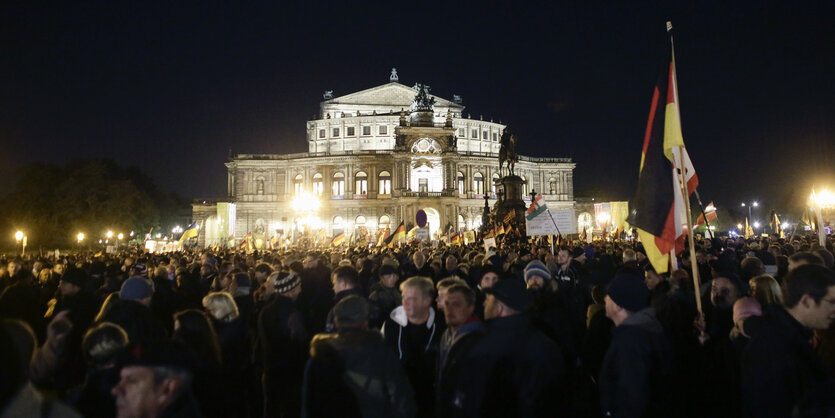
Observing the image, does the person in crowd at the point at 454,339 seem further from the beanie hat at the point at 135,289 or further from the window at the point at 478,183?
the window at the point at 478,183

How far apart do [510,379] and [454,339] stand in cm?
71

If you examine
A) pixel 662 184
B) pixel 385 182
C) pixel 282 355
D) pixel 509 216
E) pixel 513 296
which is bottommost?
pixel 282 355

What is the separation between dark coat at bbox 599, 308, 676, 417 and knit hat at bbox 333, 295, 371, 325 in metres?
1.87

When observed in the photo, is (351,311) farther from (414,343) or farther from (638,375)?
(638,375)

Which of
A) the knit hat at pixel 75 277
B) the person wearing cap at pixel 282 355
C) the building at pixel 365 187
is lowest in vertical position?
the person wearing cap at pixel 282 355

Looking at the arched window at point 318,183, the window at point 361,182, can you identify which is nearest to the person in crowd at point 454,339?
the window at point 361,182

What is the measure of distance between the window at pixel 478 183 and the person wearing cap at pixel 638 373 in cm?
6169

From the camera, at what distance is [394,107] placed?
262 feet

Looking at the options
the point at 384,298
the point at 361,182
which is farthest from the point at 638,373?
the point at 361,182

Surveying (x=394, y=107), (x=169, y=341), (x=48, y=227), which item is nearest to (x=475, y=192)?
(x=394, y=107)

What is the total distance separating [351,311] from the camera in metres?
3.75

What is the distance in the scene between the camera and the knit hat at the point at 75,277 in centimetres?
661

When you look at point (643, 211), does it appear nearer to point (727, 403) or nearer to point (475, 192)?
point (727, 403)

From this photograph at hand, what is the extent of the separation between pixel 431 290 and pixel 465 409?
1.73 metres
